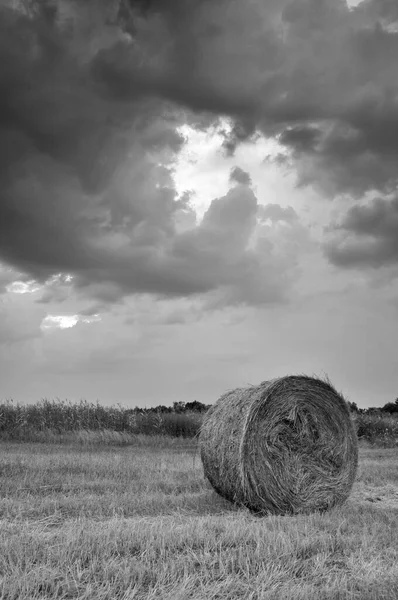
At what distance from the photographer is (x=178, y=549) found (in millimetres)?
6191

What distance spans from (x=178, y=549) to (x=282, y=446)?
13.5 feet

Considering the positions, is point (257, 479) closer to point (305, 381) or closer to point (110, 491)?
point (305, 381)

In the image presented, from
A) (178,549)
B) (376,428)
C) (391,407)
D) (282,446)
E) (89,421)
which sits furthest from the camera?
(391,407)

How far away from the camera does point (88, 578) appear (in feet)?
17.2

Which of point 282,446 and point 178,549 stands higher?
point 282,446

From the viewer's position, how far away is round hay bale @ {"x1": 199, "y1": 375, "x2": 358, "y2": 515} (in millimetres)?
9617

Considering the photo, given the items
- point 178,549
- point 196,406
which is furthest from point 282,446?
point 196,406

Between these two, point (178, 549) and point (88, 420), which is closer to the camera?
point (178, 549)

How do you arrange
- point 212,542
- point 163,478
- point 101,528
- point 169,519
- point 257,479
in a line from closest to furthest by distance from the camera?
point 212,542
point 101,528
point 169,519
point 257,479
point 163,478

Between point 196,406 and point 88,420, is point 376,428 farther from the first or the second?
point 88,420

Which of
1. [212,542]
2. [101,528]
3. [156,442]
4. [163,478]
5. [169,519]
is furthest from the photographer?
[156,442]

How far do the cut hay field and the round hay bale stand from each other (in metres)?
0.44

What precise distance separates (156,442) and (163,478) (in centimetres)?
948

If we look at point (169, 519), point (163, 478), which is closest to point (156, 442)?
point (163, 478)
